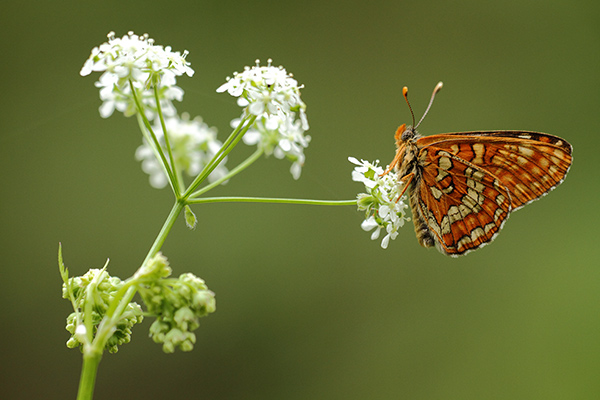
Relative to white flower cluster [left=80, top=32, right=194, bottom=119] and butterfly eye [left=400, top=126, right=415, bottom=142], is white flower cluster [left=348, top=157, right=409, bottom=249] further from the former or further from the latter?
white flower cluster [left=80, top=32, right=194, bottom=119]

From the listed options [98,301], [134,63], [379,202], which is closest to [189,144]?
[134,63]

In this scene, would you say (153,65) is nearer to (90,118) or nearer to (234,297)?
(234,297)

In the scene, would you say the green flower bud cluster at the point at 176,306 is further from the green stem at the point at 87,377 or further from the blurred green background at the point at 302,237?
the blurred green background at the point at 302,237

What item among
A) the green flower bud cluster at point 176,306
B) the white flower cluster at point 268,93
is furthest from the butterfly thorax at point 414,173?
the green flower bud cluster at point 176,306

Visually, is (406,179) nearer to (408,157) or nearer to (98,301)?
(408,157)

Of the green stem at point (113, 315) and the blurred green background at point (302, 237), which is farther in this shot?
the blurred green background at point (302, 237)

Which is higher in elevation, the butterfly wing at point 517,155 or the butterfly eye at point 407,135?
the butterfly eye at point 407,135

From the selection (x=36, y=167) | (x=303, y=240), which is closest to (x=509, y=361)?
(x=303, y=240)
